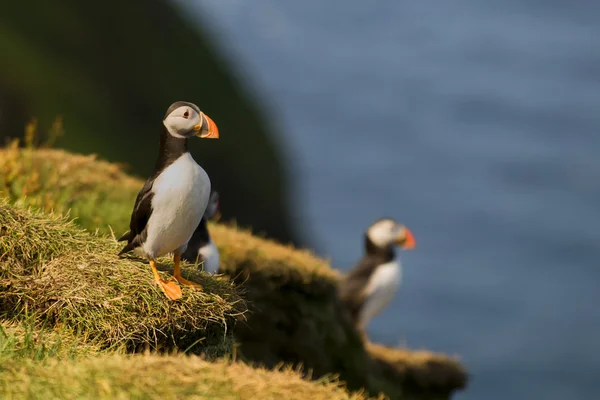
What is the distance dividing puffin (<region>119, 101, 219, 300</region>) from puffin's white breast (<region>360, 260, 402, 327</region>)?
6399 millimetres

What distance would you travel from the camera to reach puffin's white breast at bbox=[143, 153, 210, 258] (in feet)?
18.5

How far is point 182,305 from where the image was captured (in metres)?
5.91

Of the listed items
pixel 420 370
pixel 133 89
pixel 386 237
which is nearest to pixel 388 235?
pixel 386 237

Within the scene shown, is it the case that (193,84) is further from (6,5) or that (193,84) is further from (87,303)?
(87,303)

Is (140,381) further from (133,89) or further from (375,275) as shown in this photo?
(133,89)

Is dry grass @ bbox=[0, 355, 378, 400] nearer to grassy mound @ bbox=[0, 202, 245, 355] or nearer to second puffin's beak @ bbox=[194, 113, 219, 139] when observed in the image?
grassy mound @ bbox=[0, 202, 245, 355]

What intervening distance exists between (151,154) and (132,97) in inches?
99.2

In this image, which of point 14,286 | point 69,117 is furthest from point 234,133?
point 14,286

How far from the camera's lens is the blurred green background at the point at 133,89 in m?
25.3

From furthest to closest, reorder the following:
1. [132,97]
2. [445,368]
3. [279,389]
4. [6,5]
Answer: [132,97]
[6,5]
[445,368]
[279,389]

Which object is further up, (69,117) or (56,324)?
(69,117)

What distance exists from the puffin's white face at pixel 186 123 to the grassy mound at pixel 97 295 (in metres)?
0.83

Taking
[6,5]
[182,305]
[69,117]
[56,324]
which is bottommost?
[56,324]

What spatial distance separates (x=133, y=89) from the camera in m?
30.0
